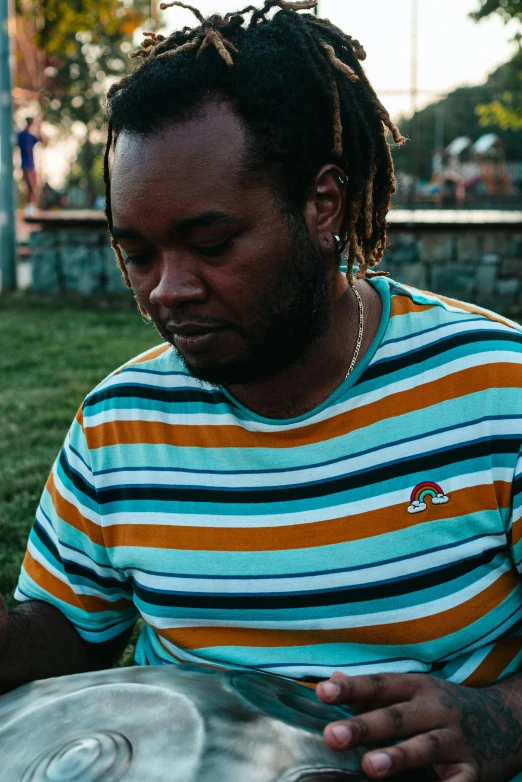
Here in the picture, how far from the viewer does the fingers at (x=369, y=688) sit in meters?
1.28

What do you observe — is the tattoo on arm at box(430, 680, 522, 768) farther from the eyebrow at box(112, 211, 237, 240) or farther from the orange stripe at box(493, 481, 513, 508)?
the eyebrow at box(112, 211, 237, 240)

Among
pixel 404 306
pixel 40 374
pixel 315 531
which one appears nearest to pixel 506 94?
pixel 40 374

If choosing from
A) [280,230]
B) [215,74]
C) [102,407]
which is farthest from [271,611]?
[215,74]

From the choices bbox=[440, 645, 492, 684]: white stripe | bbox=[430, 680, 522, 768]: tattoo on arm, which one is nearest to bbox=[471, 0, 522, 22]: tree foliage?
bbox=[440, 645, 492, 684]: white stripe

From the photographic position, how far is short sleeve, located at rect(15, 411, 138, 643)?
1823 millimetres

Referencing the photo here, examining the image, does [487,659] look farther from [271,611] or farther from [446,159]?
[446,159]

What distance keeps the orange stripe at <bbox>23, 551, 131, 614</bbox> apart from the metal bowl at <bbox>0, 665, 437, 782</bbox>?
325 millimetres

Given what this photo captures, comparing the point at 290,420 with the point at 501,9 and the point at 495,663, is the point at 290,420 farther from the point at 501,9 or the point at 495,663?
the point at 501,9

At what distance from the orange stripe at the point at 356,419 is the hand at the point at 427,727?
0.45 meters

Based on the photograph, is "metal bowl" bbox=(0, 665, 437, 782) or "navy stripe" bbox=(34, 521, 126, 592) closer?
"metal bowl" bbox=(0, 665, 437, 782)

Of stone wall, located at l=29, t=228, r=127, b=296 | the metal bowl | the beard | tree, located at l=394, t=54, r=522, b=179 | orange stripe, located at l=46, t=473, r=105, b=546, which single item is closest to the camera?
the metal bowl

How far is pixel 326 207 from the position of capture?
172 cm

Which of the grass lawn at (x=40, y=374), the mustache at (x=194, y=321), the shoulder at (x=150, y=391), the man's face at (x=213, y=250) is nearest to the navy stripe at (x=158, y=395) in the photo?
the shoulder at (x=150, y=391)

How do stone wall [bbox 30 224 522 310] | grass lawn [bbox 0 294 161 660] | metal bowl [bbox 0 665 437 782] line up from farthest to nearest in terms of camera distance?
stone wall [bbox 30 224 522 310] < grass lawn [bbox 0 294 161 660] < metal bowl [bbox 0 665 437 782]
